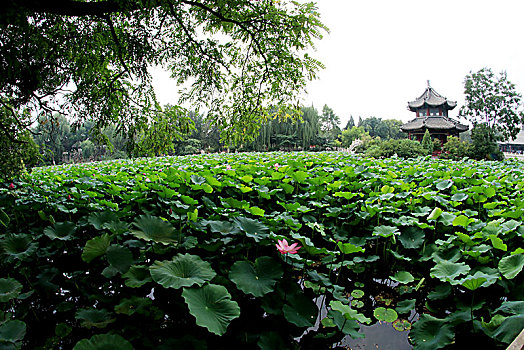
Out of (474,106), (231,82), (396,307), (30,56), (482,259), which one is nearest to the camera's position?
(482,259)

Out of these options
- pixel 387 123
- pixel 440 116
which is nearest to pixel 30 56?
pixel 440 116

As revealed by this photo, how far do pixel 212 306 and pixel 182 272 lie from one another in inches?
10.3

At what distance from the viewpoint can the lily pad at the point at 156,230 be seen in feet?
5.59

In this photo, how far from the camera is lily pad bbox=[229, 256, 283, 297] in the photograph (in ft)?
A: 4.84

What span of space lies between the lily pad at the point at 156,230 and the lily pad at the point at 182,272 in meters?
0.25

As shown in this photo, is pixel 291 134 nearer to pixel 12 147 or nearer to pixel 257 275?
pixel 12 147

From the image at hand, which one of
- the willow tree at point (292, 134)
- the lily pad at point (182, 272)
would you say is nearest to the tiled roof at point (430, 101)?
the willow tree at point (292, 134)

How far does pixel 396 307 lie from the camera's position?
200 centimetres

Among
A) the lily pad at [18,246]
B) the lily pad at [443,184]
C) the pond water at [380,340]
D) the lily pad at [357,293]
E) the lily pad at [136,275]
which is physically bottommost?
the pond water at [380,340]

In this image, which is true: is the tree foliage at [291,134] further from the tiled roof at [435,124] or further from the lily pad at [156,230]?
the lily pad at [156,230]

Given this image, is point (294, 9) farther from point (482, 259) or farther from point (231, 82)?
point (482, 259)

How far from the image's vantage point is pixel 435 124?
78.4ft

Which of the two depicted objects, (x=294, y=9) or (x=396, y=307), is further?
(x=294, y=9)

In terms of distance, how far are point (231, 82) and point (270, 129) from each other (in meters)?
29.8
